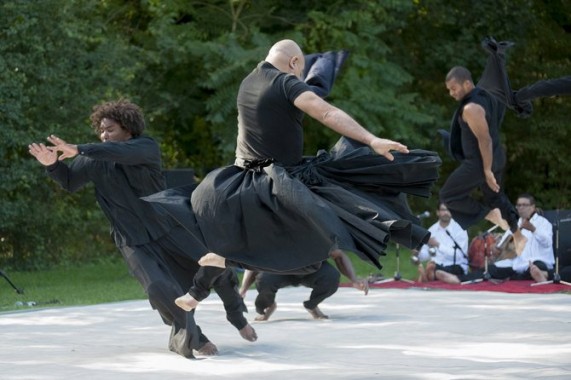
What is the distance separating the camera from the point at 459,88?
12234 mm

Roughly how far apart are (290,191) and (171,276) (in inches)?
77.6

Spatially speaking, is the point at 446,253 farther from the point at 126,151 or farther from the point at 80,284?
the point at 126,151

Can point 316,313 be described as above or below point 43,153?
below

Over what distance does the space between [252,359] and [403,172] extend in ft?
7.17

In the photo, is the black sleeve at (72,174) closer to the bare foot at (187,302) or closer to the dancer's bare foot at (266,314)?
the bare foot at (187,302)

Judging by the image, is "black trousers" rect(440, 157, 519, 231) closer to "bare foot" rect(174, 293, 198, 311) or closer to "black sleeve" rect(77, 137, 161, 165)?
"black sleeve" rect(77, 137, 161, 165)

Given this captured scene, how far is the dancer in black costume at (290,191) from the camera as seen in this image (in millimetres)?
7953

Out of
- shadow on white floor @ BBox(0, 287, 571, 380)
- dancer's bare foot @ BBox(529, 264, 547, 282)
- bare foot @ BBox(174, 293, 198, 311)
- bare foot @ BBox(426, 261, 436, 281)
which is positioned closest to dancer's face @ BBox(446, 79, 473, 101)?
shadow on white floor @ BBox(0, 287, 571, 380)

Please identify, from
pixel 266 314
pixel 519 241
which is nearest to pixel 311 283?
pixel 266 314

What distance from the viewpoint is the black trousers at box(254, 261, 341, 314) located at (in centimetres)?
1246

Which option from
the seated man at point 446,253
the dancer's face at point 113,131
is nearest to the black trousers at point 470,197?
the dancer's face at point 113,131

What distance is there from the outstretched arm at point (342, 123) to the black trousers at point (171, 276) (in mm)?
1975

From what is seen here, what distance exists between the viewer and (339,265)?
12.7m

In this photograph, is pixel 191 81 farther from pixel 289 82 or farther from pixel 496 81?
pixel 289 82
